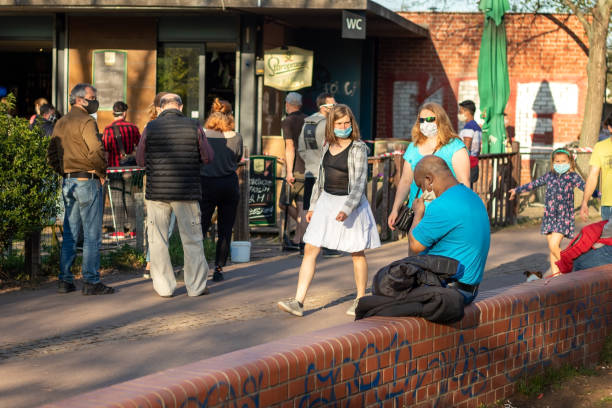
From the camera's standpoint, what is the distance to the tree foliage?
29.7ft

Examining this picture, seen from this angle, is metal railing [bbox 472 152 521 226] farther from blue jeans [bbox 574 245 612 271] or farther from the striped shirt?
blue jeans [bbox 574 245 612 271]

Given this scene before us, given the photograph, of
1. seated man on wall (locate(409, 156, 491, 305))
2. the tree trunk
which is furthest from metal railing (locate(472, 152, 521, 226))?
seated man on wall (locate(409, 156, 491, 305))

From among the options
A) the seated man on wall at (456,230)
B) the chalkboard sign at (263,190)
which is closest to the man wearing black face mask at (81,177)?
the seated man on wall at (456,230)

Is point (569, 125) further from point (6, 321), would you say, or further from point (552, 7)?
point (6, 321)

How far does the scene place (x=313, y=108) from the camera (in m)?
21.5

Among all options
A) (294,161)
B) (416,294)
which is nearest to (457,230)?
(416,294)

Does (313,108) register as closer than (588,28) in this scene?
No

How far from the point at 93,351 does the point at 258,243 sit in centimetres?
655

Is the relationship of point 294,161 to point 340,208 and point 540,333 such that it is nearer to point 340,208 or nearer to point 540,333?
point 340,208

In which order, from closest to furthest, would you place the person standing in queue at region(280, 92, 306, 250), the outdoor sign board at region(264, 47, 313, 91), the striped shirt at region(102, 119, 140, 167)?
1. the person standing in queue at region(280, 92, 306, 250)
2. the striped shirt at region(102, 119, 140, 167)
3. the outdoor sign board at region(264, 47, 313, 91)

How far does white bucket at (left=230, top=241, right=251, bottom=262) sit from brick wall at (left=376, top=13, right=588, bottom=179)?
12.0 meters

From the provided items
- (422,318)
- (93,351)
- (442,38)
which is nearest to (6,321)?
(93,351)

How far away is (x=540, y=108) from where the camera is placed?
22406 mm

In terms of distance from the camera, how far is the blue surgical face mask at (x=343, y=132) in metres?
8.16
